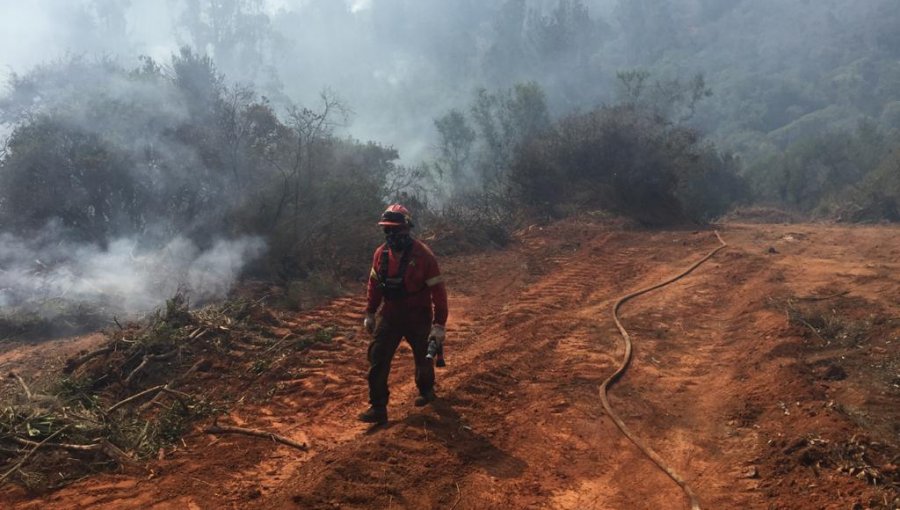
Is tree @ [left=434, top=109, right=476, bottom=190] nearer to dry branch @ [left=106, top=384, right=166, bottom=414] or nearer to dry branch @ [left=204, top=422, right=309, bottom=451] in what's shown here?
dry branch @ [left=106, top=384, right=166, bottom=414]

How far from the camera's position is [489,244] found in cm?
1363

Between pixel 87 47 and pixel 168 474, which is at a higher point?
pixel 87 47

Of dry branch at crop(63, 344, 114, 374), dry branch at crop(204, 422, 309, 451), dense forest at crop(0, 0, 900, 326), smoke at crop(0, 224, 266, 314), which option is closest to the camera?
dry branch at crop(204, 422, 309, 451)

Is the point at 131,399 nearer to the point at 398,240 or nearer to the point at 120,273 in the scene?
the point at 398,240

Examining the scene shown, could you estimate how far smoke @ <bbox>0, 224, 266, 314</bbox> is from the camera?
9.59 meters

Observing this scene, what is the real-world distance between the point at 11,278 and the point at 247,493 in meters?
9.60

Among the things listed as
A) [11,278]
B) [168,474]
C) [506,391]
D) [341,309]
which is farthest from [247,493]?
[11,278]

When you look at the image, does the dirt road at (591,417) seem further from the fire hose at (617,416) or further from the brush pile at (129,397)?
the brush pile at (129,397)

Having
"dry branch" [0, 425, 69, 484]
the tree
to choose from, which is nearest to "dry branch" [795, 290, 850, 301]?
"dry branch" [0, 425, 69, 484]

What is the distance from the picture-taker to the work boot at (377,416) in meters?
4.70

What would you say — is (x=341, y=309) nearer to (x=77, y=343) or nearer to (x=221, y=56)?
(x=77, y=343)

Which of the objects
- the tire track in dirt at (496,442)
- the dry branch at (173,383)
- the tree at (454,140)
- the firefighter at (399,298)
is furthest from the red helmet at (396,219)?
the tree at (454,140)

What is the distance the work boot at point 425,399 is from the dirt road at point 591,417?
8 centimetres

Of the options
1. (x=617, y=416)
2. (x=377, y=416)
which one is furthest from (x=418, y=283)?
(x=617, y=416)
